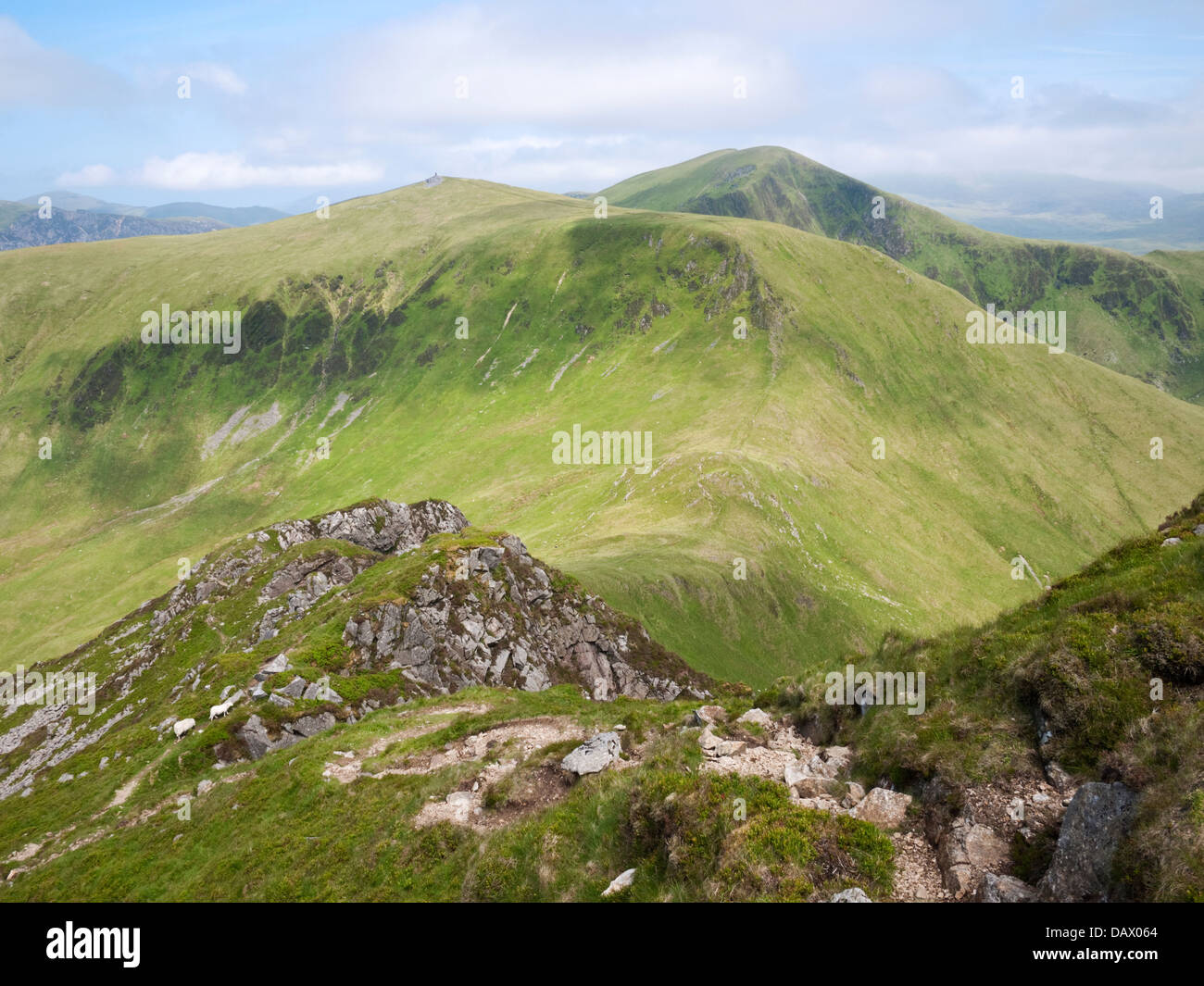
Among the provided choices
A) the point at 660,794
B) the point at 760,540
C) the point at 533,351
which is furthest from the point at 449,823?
the point at 533,351

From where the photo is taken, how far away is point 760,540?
8269 centimetres

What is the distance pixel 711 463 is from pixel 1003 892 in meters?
90.4

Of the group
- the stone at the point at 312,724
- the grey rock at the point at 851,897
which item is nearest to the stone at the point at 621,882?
the grey rock at the point at 851,897

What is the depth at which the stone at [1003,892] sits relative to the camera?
1152 centimetres

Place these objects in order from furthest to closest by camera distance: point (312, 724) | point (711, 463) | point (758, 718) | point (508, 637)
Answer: point (711, 463) < point (508, 637) < point (312, 724) < point (758, 718)

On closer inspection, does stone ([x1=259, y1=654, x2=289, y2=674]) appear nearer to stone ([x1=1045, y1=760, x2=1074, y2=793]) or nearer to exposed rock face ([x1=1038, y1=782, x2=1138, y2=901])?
stone ([x1=1045, y1=760, x2=1074, y2=793])

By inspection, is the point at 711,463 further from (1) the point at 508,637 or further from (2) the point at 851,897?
(2) the point at 851,897

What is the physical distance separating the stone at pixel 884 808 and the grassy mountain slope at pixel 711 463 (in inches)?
1700

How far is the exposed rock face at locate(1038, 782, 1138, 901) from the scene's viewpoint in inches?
436

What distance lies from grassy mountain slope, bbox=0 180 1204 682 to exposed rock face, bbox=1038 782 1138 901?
46635 mm

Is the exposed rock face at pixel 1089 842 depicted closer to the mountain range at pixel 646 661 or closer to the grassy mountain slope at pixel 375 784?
the mountain range at pixel 646 661

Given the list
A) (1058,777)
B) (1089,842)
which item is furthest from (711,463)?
(1089,842)

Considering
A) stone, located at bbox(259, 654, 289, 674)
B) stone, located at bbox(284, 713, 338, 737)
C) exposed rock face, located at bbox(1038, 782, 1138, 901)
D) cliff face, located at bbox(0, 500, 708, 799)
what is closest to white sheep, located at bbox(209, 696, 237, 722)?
cliff face, located at bbox(0, 500, 708, 799)

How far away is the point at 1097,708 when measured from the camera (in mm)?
14258
